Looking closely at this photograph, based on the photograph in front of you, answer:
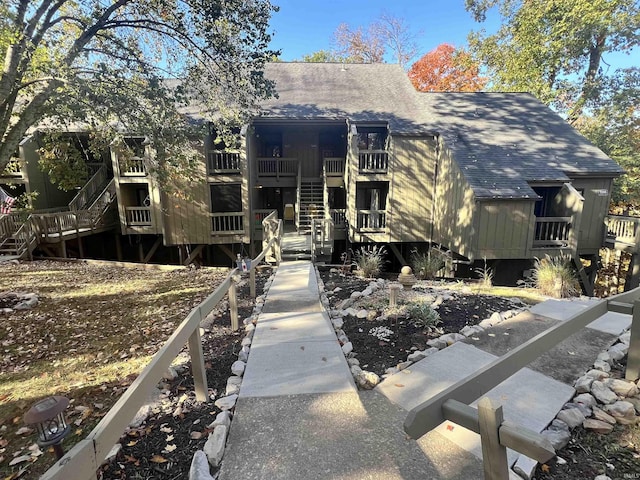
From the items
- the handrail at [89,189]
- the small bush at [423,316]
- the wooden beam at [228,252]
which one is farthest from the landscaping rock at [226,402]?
the handrail at [89,189]

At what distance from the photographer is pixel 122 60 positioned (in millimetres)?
6992

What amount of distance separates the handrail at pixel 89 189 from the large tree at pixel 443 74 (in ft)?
74.7

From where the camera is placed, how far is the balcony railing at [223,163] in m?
13.5

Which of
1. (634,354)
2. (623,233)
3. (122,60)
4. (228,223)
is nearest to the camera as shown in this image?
(634,354)

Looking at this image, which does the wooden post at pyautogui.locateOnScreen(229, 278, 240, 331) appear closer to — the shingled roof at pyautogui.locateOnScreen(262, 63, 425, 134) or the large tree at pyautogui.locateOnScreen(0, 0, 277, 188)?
the large tree at pyautogui.locateOnScreen(0, 0, 277, 188)

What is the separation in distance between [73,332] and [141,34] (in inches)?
252

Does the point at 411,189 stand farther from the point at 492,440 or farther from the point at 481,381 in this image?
the point at 492,440

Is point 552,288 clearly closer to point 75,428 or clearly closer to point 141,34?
point 75,428

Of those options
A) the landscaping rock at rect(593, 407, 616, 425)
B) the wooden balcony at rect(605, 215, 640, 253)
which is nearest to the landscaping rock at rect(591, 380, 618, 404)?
the landscaping rock at rect(593, 407, 616, 425)

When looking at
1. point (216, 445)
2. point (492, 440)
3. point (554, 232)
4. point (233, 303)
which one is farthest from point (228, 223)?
point (492, 440)

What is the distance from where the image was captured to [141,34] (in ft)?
23.7

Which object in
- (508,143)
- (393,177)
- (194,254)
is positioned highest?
(508,143)

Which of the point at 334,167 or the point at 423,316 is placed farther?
the point at 334,167

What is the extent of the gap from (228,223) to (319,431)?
12134mm
